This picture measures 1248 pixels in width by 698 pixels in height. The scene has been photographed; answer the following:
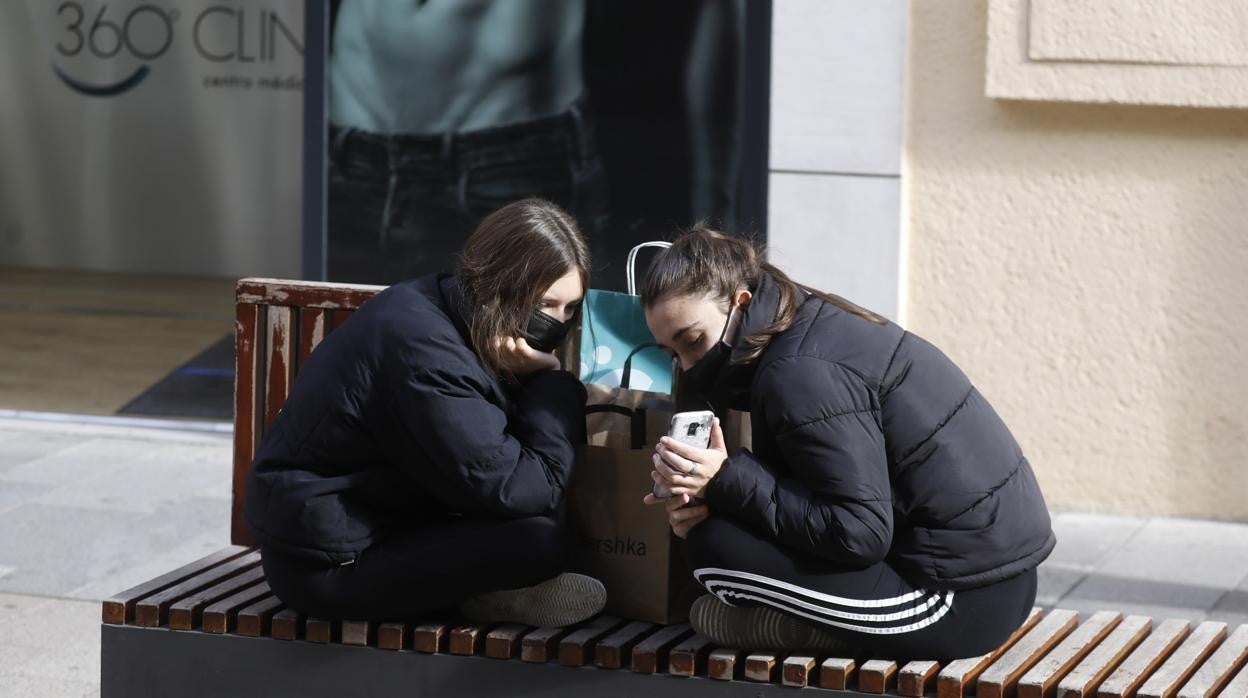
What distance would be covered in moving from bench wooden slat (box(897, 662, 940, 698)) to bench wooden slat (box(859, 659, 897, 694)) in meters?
0.02

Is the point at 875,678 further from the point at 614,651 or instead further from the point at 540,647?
the point at 540,647

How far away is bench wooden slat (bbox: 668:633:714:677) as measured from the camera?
10.1ft

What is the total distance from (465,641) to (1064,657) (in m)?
1.16

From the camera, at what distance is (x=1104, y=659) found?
10.1 ft

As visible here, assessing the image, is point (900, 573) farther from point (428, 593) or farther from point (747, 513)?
point (428, 593)

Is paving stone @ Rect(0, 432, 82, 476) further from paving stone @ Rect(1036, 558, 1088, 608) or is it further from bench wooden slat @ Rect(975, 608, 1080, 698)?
bench wooden slat @ Rect(975, 608, 1080, 698)

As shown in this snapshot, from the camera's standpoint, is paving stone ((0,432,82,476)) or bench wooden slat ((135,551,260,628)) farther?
paving stone ((0,432,82,476))

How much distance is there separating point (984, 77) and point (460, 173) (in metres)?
2.23

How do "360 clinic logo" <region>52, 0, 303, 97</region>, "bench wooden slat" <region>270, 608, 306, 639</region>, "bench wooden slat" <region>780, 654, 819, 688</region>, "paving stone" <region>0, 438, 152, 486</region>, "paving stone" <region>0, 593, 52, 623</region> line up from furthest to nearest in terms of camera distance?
"360 clinic logo" <region>52, 0, 303, 97</region>
"paving stone" <region>0, 438, 152, 486</region>
"paving stone" <region>0, 593, 52, 623</region>
"bench wooden slat" <region>270, 608, 306, 639</region>
"bench wooden slat" <region>780, 654, 819, 688</region>

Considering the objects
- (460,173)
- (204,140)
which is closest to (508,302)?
(460,173)

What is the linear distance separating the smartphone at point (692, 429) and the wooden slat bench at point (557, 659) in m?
0.36

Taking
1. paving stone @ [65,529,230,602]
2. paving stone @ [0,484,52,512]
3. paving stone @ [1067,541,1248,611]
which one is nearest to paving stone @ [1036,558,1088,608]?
paving stone @ [1067,541,1248,611]

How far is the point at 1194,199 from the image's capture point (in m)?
5.82

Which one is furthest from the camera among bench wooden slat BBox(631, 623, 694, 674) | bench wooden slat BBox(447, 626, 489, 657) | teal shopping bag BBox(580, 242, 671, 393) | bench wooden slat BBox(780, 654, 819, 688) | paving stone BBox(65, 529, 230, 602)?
paving stone BBox(65, 529, 230, 602)
